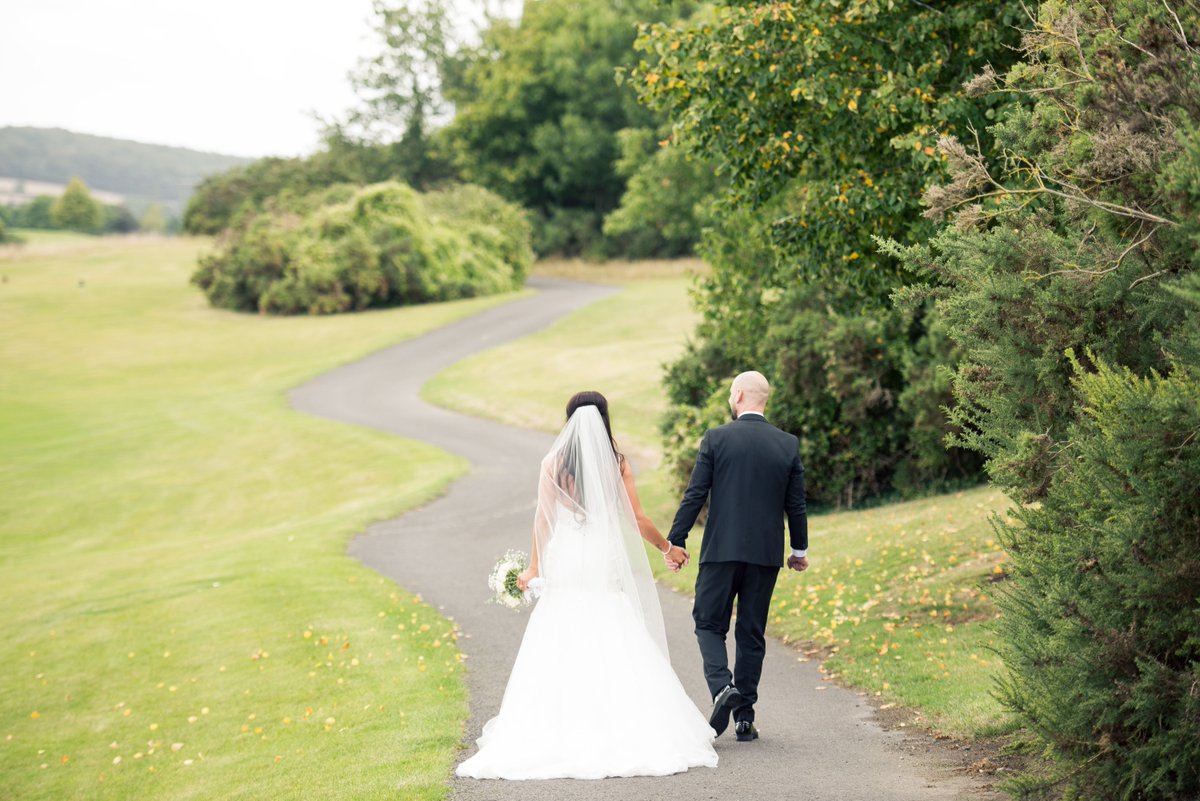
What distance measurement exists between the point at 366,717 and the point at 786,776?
13.8 feet

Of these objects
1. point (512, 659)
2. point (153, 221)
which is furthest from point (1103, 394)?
point (153, 221)

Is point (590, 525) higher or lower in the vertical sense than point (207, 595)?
higher

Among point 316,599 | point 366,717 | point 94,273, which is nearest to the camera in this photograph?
point 366,717

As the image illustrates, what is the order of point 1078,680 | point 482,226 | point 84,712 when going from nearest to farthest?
1. point 1078,680
2. point 84,712
3. point 482,226

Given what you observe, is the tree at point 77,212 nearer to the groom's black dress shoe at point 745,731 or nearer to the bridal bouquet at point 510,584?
the bridal bouquet at point 510,584

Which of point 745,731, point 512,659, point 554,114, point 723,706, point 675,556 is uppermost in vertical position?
point 554,114

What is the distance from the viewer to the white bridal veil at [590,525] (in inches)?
310

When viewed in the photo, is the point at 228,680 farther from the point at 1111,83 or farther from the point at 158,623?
the point at 1111,83

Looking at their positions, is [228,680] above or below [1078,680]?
below

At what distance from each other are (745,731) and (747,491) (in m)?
1.68

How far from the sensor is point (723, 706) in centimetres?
752

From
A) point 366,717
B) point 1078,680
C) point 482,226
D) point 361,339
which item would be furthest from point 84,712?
point 482,226

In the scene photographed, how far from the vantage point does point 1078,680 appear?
523 centimetres

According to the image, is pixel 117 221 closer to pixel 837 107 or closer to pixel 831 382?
pixel 831 382
